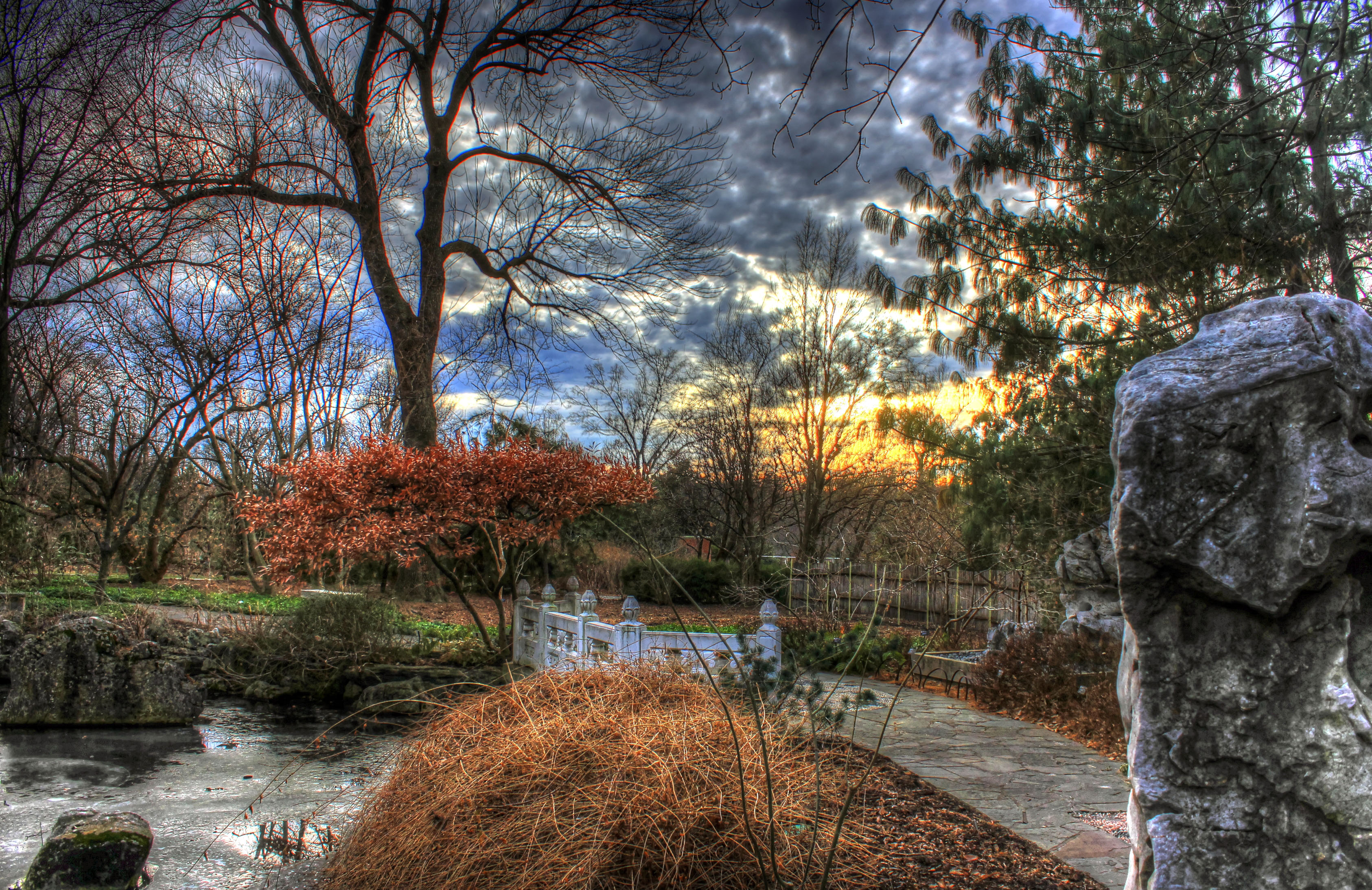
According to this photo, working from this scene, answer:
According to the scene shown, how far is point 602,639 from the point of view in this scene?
7.91 metres

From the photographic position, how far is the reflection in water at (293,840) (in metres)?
4.19

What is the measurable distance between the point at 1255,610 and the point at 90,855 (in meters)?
4.20

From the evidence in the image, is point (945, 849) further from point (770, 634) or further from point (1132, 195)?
point (1132, 195)

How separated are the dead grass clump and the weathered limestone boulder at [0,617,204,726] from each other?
546 cm

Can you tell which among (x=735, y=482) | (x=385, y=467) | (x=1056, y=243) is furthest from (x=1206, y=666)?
(x=735, y=482)

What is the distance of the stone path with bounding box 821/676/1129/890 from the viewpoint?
3779 mm

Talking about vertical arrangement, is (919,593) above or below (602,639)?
above

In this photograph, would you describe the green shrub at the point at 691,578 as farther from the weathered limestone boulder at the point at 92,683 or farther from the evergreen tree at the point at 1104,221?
the weathered limestone boulder at the point at 92,683

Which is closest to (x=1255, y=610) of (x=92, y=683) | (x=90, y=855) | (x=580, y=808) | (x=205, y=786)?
(x=580, y=808)

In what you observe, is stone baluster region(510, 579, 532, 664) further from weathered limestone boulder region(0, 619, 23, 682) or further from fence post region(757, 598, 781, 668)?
weathered limestone boulder region(0, 619, 23, 682)

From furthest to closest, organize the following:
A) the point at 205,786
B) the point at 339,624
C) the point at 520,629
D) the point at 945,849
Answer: the point at 520,629 < the point at 339,624 < the point at 205,786 < the point at 945,849

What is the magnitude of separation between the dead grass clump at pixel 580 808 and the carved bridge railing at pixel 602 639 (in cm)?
144

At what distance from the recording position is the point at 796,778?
3.56 m

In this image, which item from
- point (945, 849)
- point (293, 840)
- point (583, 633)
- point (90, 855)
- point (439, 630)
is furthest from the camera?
point (439, 630)
